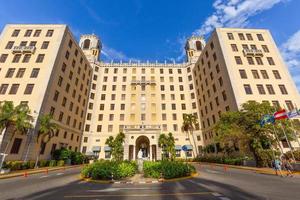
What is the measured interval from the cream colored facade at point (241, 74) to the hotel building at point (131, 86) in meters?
0.22

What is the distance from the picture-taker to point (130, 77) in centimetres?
5491

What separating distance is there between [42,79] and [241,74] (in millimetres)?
41331

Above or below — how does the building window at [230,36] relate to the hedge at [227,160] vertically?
above

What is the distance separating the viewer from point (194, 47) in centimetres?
5894

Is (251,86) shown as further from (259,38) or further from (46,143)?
(46,143)

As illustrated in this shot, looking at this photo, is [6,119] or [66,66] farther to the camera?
[66,66]

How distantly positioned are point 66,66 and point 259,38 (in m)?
48.5

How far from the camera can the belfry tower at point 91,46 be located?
56.9 m

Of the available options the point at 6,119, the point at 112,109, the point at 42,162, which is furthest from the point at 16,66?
the point at 112,109

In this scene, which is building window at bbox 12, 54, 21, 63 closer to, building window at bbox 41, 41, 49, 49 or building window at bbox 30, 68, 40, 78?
building window at bbox 30, 68, 40, 78

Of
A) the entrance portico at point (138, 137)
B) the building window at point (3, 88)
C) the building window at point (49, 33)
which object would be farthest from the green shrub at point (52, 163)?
the building window at point (49, 33)

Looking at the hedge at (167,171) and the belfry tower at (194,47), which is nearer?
the hedge at (167,171)

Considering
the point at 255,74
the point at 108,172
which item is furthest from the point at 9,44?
the point at 255,74

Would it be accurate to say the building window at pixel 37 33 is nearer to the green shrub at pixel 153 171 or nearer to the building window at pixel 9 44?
the building window at pixel 9 44
